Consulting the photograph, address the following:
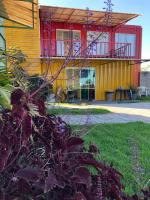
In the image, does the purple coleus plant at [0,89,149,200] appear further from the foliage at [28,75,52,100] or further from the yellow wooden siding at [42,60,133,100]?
the yellow wooden siding at [42,60,133,100]

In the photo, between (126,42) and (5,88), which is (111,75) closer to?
(126,42)

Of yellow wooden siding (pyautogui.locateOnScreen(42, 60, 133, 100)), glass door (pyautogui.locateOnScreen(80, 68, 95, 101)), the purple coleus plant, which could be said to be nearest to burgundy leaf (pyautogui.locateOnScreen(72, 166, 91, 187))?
the purple coleus plant

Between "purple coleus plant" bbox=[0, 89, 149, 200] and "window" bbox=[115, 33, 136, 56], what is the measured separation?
19.5 m

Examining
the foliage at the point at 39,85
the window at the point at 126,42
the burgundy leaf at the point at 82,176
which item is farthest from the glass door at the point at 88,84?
the burgundy leaf at the point at 82,176

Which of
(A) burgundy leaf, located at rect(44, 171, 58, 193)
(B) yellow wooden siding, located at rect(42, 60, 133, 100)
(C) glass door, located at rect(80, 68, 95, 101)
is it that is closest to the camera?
(A) burgundy leaf, located at rect(44, 171, 58, 193)

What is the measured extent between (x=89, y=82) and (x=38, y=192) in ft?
64.4

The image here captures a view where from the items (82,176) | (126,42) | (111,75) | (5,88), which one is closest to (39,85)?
(5,88)

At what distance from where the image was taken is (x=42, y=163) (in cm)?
119

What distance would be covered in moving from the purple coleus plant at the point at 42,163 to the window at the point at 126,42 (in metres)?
19.5

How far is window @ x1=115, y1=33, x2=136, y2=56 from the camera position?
2038 centimetres

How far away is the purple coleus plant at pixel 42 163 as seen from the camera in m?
1.01

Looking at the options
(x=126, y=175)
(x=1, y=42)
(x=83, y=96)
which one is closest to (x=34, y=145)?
(x=126, y=175)

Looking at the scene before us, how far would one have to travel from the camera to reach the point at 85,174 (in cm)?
108

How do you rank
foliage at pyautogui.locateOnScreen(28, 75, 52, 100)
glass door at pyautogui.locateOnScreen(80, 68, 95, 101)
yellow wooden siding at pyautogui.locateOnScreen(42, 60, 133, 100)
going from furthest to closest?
yellow wooden siding at pyautogui.locateOnScreen(42, 60, 133, 100)
glass door at pyautogui.locateOnScreen(80, 68, 95, 101)
foliage at pyautogui.locateOnScreen(28, 75, 52, 100)
